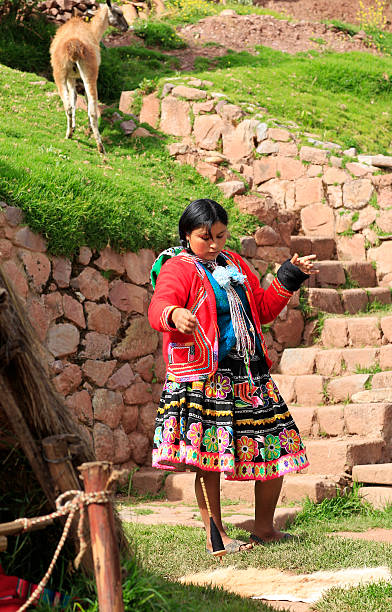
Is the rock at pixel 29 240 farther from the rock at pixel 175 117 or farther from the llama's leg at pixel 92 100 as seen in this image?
the rock at pixel 175 117

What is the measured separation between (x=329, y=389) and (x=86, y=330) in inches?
87.1

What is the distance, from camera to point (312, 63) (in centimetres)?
1259

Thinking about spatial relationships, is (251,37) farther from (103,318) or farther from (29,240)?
(29,240)

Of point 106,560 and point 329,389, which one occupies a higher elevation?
point 329,389

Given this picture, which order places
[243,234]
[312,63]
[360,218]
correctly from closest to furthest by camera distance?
[243,234], [360,218], [312,63]

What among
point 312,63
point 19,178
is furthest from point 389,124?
point 19,178

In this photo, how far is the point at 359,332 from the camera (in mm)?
7098

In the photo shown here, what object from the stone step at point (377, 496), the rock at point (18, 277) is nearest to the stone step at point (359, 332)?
the stone step at point (377, 496)

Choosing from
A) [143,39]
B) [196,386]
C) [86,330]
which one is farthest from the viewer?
[143,39]

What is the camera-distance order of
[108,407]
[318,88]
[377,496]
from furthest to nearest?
[318,88]
[108,407]
[377,496]

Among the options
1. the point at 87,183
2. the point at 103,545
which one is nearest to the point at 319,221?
the point at 87,183

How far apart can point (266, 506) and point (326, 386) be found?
2680mm

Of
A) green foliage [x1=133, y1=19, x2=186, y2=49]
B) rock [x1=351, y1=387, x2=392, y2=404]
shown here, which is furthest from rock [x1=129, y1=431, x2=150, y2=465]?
green foliage [x1=133, y1=19, x2=186, y2=49]

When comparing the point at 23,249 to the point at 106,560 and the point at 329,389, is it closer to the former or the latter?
the point at 329,389
